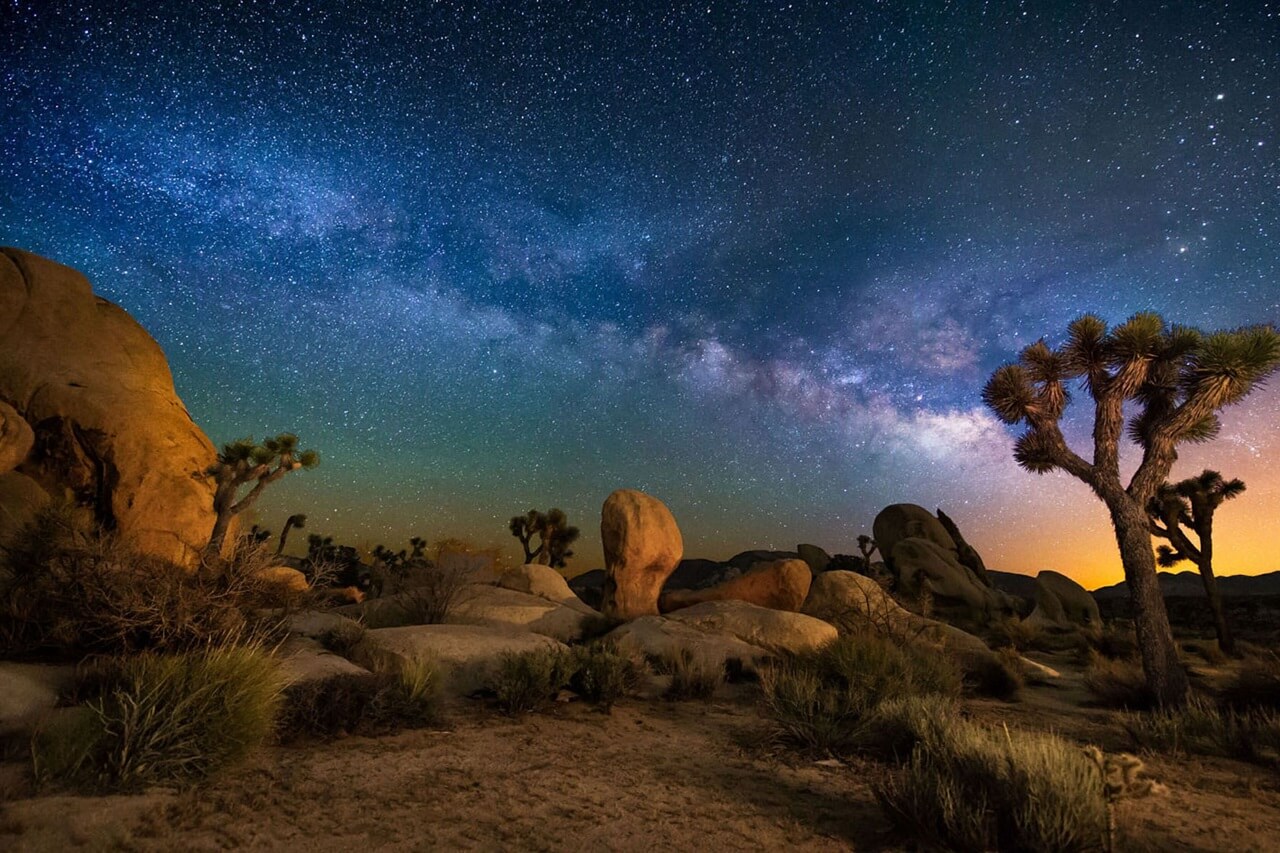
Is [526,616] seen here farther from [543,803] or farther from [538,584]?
[543,803]

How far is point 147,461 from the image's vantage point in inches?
755

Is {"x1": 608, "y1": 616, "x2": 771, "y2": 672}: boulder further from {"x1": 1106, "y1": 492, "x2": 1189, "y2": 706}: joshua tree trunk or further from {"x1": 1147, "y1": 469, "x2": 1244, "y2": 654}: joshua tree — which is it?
{"x1": 1147, "y1": 469, "x2": 1244, "y2": 654}: joshua tree

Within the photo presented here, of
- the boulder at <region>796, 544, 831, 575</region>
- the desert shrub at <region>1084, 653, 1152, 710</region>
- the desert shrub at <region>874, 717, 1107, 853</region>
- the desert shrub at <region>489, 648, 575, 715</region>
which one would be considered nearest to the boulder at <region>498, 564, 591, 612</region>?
the desert shrub at <region>489, 648, 575, 715</region>

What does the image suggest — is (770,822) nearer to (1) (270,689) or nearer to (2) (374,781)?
(2) (374,781)

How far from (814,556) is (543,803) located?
42.6 meters

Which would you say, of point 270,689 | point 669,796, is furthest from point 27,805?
point 669,796

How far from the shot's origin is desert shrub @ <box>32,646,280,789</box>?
462 centimetres

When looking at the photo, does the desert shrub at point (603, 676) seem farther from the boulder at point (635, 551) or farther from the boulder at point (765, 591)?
the boulder at point (765, 591)

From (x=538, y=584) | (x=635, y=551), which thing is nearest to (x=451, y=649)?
(x=538, y=584)

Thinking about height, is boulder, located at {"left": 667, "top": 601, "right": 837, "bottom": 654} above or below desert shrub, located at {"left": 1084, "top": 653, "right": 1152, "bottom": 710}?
above

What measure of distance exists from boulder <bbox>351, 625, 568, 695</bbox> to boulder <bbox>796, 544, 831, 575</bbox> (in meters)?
34.6

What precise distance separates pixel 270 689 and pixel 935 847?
6.03m

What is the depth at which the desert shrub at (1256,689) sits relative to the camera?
9.07m

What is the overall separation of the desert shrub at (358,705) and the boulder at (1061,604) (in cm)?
3138
